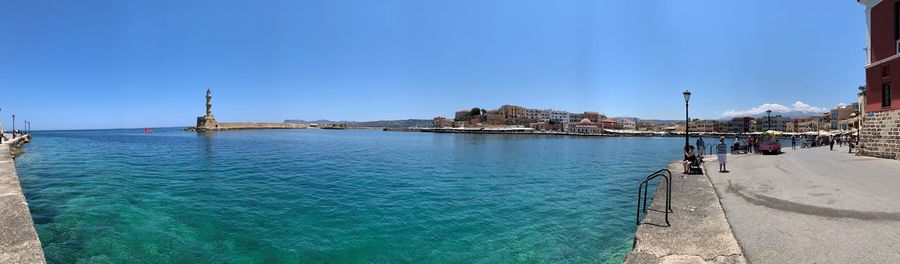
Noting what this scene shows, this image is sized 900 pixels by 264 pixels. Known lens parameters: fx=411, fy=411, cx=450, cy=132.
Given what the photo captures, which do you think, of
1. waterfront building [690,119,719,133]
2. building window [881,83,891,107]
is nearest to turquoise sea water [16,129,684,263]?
building window [881,83,891,107]

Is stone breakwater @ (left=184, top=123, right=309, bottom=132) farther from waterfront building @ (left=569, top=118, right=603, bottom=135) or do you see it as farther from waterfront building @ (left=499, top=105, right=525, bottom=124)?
waterfront building @ (left=569, top=118, right=603, bottom=135)

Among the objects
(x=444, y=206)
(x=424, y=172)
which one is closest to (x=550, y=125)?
(x=424, y=172)

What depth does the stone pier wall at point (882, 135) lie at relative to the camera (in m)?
16.6

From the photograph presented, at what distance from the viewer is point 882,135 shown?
17562 mm

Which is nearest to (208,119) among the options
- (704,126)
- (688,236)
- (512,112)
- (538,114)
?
(512,112)

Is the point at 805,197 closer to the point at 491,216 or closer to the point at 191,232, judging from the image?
the point at 491,216

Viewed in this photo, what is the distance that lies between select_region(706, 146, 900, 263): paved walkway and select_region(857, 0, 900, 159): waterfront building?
5.93 metres

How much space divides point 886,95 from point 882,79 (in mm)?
700

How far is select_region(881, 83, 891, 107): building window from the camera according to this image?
57.0ft

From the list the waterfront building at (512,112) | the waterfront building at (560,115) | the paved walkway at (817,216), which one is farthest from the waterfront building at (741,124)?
the paved walkway at (817,216)

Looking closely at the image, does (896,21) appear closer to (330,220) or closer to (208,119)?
(330,220)

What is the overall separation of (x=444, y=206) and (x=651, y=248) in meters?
6.90

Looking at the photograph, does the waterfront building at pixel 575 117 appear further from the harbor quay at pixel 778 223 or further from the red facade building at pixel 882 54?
the harbor quay at pixel 778 223

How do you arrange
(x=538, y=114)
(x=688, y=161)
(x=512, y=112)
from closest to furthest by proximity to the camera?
1. (x=688, y=161)
2. (x=512, y=112)
3. (x=538, y=114)
